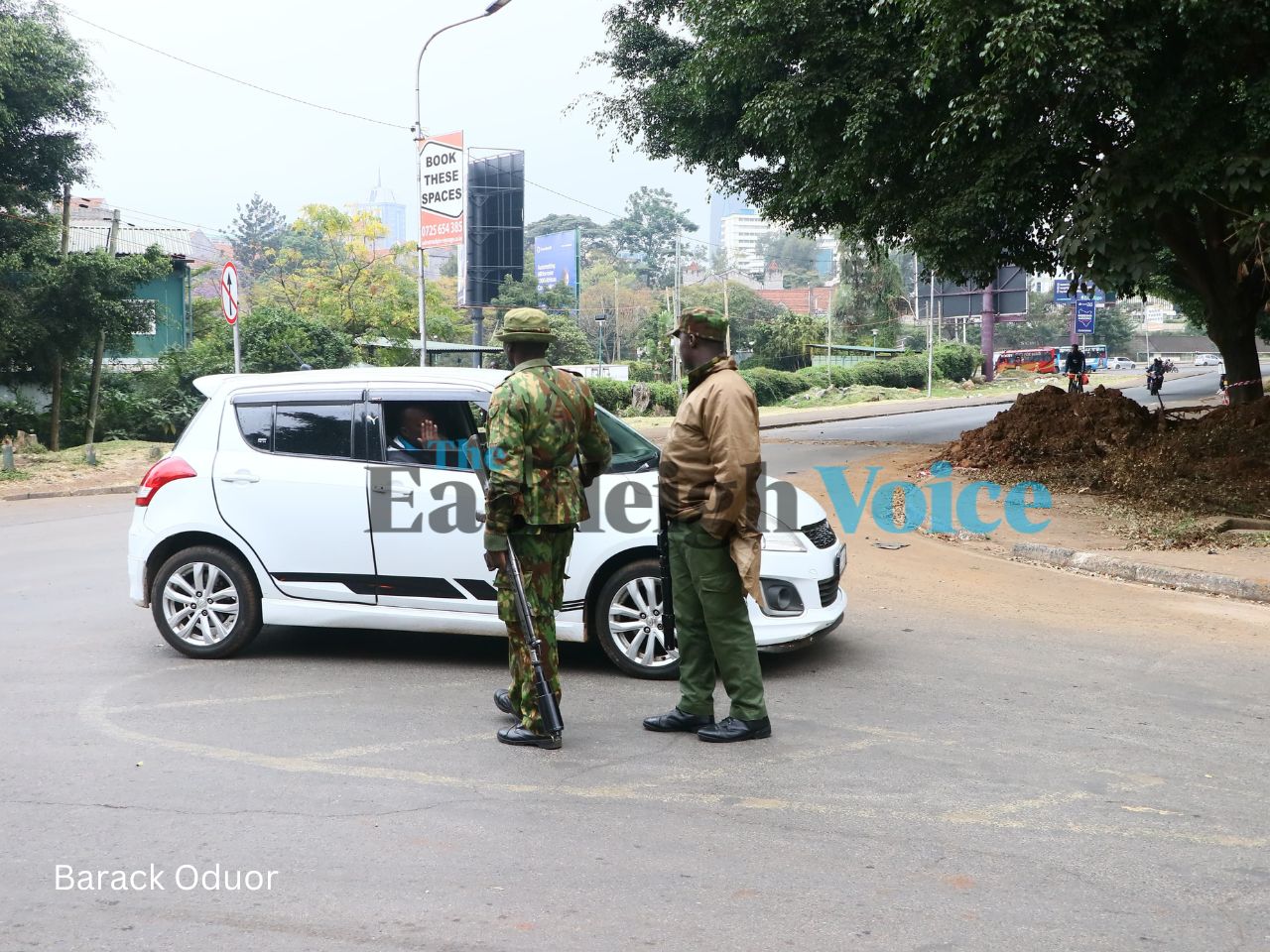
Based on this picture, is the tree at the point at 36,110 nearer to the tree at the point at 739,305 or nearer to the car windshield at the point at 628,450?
the car windshield at the point at 628,450

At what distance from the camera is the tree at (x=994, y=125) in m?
12.4

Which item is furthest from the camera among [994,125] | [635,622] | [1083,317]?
[1083,317]

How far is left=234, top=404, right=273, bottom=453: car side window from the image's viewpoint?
6.50 meters

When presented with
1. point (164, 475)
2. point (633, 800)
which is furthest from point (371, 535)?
point (633, 800)

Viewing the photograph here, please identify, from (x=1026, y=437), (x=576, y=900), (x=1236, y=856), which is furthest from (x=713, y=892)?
(x=1026, y=437)

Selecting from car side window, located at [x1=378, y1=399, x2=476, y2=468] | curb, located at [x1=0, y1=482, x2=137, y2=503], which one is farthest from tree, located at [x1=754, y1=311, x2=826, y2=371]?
car side window, located at [x1=378, y1=399, x2=476, y2=468]

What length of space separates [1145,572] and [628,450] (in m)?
5.25

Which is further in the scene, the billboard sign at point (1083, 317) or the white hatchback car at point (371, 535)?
the billboard sign at point (1083, 317)

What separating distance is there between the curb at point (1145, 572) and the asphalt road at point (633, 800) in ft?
6.37

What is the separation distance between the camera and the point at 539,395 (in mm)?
4895

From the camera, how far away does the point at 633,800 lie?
4363 mm

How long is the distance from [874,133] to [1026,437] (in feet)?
16.2

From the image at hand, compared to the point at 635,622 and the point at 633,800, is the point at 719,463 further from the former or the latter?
the point at 635,622
